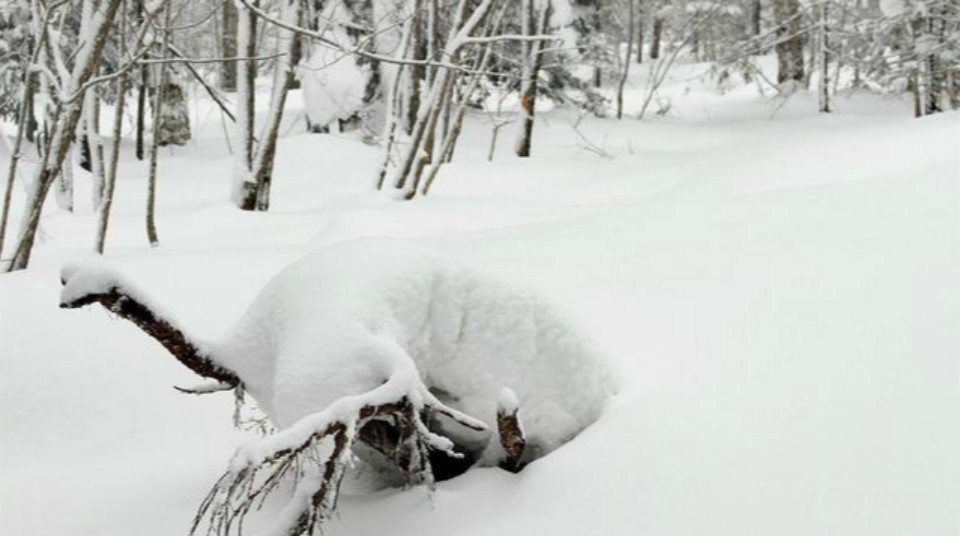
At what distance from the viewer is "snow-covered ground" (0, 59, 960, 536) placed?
217 centimetres

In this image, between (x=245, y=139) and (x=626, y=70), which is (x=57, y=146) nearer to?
(x=245, y=139)

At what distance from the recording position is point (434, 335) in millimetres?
2594

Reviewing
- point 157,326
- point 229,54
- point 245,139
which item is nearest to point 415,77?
point 245,139

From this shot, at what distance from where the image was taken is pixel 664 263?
4246 millimetres

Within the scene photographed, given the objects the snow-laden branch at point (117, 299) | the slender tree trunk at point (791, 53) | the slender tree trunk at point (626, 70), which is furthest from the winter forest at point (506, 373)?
the slender tree trunk at point (791, 53)

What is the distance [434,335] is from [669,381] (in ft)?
2.65

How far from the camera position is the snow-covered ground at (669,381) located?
85.4 inches

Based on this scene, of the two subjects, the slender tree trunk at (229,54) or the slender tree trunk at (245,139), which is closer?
the slender tree trunk at (245,139)

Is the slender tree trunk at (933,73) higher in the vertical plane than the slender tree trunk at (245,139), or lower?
higher

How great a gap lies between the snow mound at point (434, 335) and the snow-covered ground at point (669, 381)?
0.15m

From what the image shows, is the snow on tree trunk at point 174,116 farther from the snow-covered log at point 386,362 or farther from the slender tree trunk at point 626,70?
the snow-covered log at point 386,362

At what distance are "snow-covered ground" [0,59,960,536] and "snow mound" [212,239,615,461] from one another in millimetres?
145

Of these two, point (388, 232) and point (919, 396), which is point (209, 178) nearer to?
point (388, 232)

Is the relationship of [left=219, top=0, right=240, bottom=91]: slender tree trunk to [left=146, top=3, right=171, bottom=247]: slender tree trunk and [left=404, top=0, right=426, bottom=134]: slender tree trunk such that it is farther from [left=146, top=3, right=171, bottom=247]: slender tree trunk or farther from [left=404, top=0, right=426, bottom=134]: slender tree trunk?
[left=146, top=3, right=171, bottom=247]: slender tree trunk
